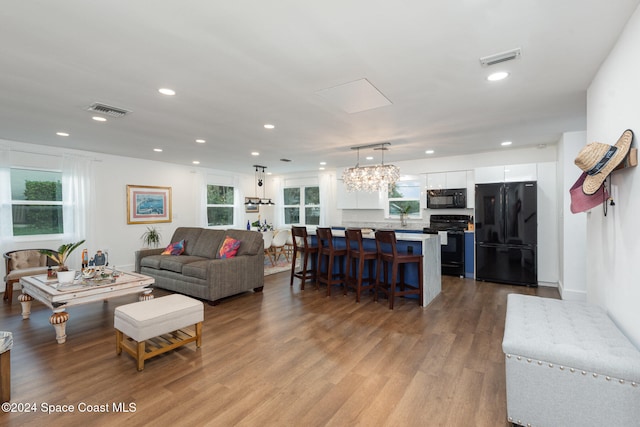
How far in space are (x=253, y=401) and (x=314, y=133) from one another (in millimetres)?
3400

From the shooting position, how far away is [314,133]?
4.35 metres

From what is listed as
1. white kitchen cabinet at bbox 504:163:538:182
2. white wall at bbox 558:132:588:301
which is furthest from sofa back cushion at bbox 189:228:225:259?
white wall at bbox 558:132:588:301

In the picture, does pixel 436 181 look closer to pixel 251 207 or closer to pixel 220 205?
pixel 251 207

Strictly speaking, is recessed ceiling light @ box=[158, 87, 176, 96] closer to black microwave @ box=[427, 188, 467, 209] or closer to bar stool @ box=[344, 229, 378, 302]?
bar stool @ box=[344, 229, 378, 302]

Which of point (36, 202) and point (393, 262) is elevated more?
point (36, 202)

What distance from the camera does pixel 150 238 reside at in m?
6.73

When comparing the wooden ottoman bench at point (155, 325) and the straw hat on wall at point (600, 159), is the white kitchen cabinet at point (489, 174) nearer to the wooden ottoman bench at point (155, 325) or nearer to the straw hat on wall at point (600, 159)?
the straw hat on wall at point (600, 159)

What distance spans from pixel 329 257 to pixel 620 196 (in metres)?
3.45

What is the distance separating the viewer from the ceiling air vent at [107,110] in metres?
3.22

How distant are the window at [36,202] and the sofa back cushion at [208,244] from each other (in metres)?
2.61

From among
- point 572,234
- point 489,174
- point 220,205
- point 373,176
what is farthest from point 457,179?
point 220,205

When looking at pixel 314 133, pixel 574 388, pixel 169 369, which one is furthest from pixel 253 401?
pixel 314 133

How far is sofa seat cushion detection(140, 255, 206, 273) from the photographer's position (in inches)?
185

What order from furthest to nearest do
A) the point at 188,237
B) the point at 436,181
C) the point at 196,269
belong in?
1. the point at 436,181
2. the point at 188,237
3. the point at 196,269
